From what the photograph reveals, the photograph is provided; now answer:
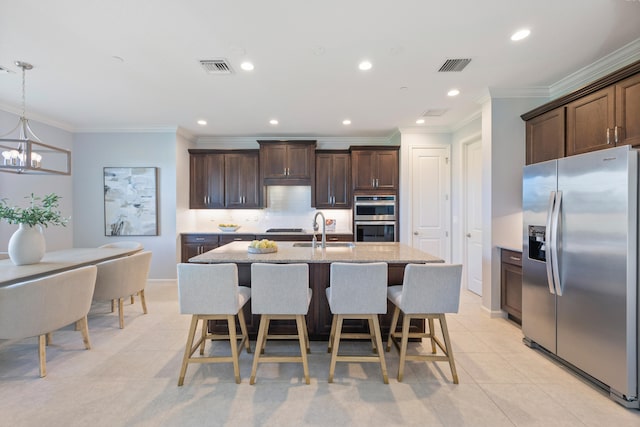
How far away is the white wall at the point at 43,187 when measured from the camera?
155 inches

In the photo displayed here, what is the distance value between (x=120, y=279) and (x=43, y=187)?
2.60 m

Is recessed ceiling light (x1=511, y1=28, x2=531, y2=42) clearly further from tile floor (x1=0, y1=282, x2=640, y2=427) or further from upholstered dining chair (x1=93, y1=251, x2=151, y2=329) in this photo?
upholstered dining chair (x1=93, y1=251, x2=151, y2=329)

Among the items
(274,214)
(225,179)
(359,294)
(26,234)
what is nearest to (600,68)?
(359,294)

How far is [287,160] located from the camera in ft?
17.5

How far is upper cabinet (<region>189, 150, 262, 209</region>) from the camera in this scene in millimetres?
5430

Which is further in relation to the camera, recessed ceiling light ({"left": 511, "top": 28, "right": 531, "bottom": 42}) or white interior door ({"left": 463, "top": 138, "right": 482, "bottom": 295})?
white interior door ({"left": 463, "top": 138, "right": 482, "bottom": 295})

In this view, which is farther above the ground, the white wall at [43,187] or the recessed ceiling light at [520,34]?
the recessed ceiling light at [520,34]

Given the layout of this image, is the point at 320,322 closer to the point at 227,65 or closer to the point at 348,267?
the point at 348,267

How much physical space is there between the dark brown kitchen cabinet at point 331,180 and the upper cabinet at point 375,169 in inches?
10.2

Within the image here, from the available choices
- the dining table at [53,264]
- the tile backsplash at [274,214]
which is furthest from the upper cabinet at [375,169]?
the dining table at [53,264]

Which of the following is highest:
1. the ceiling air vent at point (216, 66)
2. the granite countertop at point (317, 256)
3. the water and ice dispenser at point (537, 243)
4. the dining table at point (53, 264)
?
the ceiling air vent at point (216, 66)

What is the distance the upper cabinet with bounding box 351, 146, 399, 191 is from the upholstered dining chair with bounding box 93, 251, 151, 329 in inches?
137

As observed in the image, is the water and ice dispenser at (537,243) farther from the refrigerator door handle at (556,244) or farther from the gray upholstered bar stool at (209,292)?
the gray upholstered bar stool at (209,292)

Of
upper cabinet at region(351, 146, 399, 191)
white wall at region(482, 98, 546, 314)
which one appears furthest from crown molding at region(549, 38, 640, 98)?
upper cabinet at region(351, 146, 399, 191)
